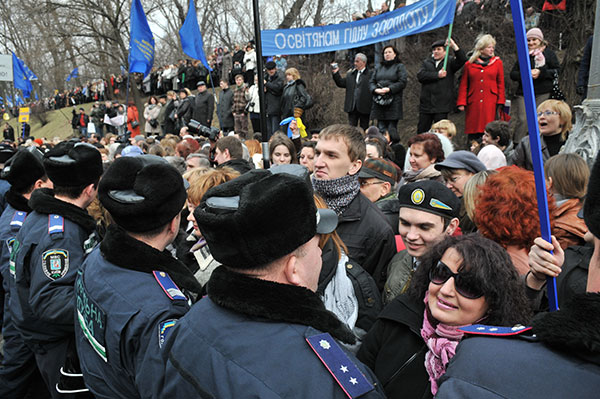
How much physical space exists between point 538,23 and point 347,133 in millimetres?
9440

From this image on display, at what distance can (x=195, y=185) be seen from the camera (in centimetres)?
327

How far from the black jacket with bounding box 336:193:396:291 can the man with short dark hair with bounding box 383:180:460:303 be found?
15 centimetres

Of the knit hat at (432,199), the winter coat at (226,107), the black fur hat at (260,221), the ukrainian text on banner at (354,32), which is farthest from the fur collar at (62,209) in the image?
the winter coat at (226,107)

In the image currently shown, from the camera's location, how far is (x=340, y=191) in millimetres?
3119

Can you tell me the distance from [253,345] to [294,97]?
9.10m

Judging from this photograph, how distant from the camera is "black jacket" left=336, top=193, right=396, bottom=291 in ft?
9.84

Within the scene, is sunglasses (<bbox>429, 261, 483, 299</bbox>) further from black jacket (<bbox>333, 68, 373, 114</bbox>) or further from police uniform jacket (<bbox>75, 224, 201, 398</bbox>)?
black jacket (<bbox>333, 68, 373, 114</bbox>)

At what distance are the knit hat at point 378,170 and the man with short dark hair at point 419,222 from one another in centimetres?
108

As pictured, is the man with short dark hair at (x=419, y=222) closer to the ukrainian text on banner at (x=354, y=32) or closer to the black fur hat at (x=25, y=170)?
the black fur hat at (x=25, y=170)

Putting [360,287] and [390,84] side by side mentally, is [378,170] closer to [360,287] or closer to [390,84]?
[360,287]

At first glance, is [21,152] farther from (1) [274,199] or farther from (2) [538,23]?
(2) [538,23]

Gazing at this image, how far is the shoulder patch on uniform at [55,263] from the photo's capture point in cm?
251

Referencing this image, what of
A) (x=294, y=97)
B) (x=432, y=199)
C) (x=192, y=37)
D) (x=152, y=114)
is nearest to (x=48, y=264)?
(x=432, y=199)

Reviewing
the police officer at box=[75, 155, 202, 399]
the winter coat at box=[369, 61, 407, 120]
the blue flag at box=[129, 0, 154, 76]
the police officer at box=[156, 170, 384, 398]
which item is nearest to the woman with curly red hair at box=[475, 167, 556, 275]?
the police officer at box=[156, 170, 384, 398]
